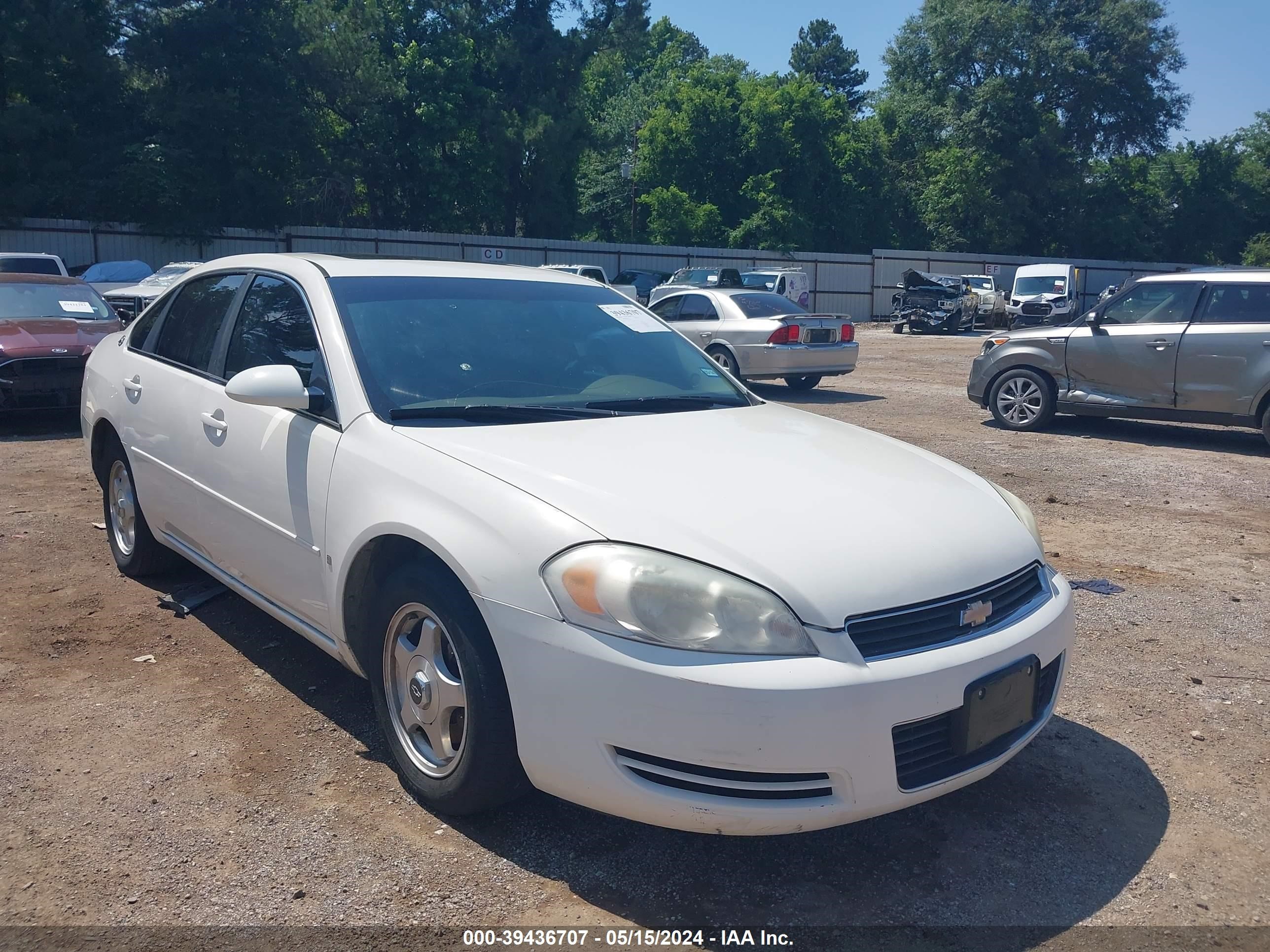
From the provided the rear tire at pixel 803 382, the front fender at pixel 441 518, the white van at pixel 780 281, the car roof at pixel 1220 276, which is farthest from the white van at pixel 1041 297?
the front fender at pixel 441 518

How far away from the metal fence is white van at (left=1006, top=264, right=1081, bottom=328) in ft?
7.85

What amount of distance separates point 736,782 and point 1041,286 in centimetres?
3381

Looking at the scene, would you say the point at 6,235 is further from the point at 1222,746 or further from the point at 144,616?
the point at 1222,746

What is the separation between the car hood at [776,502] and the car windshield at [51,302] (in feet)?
30.5

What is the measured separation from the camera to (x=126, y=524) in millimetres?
5371

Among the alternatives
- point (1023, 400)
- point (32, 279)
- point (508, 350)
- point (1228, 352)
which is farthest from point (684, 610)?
point (32, 279)

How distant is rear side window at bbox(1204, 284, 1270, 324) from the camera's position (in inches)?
391

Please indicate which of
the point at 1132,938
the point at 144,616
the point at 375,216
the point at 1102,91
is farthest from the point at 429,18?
the point at 1132,938

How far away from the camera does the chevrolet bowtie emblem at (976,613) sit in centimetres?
286

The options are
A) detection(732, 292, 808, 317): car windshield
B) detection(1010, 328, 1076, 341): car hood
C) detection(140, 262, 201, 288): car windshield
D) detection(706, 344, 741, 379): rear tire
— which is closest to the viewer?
detection(1010, 328, 1076, 341): car hood

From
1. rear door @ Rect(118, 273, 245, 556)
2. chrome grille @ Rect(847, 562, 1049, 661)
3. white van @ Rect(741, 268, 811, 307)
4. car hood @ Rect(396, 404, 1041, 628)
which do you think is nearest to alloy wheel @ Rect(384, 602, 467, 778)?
car hood @ Rect(396, 404, 1041, 628)

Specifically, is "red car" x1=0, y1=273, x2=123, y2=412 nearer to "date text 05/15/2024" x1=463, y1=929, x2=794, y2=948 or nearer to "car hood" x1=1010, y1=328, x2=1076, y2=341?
"date text 05/15/2024" x1=463, y1=929, x2=794, y2=948

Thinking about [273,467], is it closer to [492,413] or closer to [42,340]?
[492,413]

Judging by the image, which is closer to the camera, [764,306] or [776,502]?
[776,502]
